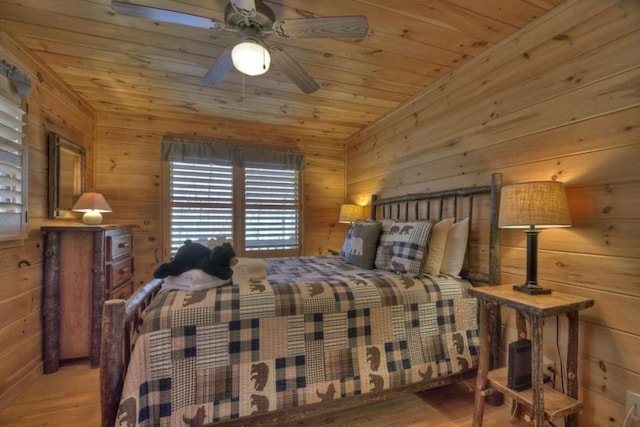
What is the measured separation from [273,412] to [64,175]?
106 inches

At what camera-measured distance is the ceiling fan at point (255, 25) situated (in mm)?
A: 1352

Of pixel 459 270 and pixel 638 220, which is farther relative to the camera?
pixel 459 270

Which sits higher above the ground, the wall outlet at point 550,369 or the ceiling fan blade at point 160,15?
the ceiling fan blade at point 160,15

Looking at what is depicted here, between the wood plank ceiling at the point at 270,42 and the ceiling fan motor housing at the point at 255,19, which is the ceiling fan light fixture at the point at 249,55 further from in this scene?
the wood plank ceiling at the point at 270,42

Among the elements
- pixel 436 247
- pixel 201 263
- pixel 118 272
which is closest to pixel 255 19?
pixel 201 263

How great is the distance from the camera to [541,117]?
5.70 ft

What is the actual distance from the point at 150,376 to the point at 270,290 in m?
0.65

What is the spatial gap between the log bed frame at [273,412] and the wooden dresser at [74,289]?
36.2 inches

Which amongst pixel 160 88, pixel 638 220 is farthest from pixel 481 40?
pixel 160 88

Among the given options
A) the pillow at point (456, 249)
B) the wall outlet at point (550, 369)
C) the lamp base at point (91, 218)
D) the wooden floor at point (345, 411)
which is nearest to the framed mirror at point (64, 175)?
the lamp base at point (91, 218)

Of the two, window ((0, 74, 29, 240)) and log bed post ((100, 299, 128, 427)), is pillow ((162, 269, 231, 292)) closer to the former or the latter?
log bed post ((100, 299, 128, 427))

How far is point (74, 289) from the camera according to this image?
2336mm

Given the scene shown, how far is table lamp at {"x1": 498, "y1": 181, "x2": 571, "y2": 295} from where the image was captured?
1.44m

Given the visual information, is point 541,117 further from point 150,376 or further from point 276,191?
point 276,191
